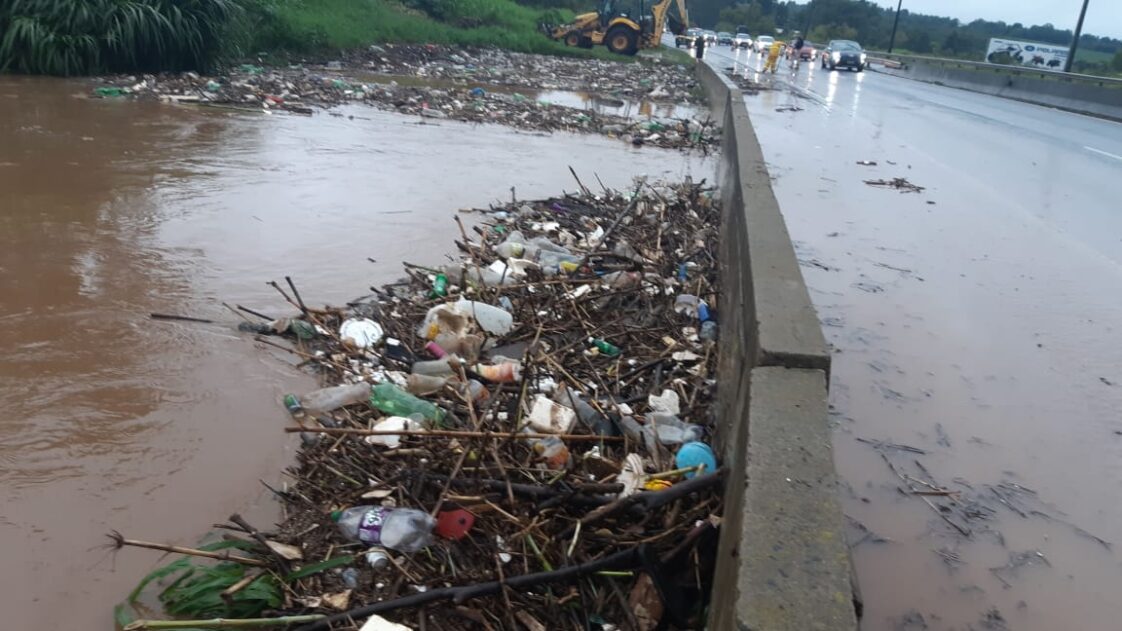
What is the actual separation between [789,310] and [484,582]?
1513mm

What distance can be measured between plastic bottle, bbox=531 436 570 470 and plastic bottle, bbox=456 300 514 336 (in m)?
1.43

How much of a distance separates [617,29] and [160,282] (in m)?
31.2

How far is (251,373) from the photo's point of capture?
4020 millimetres

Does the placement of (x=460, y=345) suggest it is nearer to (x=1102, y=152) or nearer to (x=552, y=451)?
(x=552, y=451)

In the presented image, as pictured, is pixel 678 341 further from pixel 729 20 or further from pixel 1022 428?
pixel 729 20

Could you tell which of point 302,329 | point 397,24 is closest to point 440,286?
point 302,329

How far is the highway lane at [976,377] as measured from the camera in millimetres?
2850

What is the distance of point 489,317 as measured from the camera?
468 cm

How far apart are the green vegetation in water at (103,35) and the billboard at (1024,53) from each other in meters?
46.2

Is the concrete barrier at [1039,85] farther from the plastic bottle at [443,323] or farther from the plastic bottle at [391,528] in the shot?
the plastic bottle at [391,528]

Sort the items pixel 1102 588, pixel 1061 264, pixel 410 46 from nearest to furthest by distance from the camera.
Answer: pixel 1102 588
pixel 1061 264
pixel 410 46

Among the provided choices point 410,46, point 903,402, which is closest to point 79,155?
point 903,402

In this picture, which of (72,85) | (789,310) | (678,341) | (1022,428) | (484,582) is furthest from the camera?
(72,85)

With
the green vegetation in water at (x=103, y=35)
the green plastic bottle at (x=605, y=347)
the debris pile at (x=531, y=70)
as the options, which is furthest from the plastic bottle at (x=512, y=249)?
the debris pile at (x=531, y=70)
